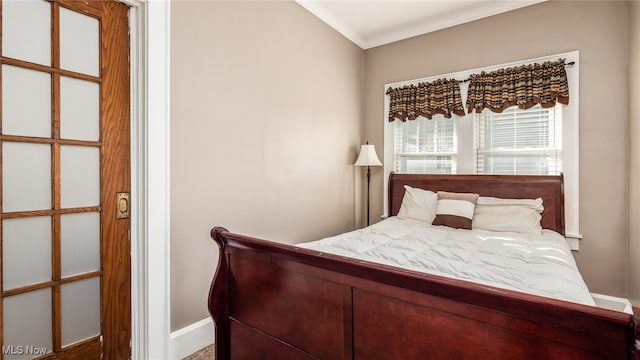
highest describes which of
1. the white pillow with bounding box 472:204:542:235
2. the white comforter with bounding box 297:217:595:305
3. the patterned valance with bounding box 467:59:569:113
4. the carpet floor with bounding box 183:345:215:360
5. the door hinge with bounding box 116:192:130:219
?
the patterned valance with bounding box 467:59:569:113

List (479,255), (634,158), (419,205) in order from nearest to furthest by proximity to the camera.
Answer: (479,255), (634,158), (419,205)

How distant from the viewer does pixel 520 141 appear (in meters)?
3.08

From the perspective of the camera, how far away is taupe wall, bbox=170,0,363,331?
1971mm

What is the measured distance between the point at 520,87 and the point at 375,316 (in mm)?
2940

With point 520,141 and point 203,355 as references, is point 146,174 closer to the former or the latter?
point 203,355

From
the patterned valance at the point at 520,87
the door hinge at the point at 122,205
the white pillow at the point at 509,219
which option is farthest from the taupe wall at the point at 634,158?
the door hinge at the point at 122,205

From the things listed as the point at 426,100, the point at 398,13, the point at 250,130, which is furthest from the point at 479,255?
the point at 398,13

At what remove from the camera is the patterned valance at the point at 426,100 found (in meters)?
3.36

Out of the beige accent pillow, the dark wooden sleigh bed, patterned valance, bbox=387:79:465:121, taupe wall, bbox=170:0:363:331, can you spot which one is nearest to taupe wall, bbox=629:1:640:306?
the beige accent pillow

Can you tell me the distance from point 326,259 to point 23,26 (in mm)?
1736

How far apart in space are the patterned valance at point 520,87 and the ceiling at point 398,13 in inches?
25.6

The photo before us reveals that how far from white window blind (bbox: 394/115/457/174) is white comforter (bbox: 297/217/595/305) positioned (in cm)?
103

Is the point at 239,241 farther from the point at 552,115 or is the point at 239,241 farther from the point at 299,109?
the point at 552,115

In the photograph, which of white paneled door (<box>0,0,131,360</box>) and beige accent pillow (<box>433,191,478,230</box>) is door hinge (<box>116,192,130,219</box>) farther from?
beige accent pillow (<box>433,191,478,230</box>)
